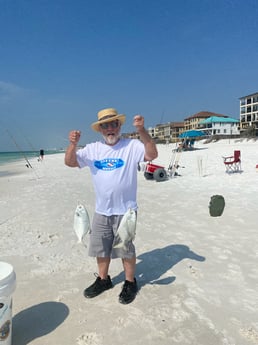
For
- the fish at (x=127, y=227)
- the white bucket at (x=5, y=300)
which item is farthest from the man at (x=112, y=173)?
the white bucket at (x=5, y=300)

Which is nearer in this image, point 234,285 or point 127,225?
point 127,225

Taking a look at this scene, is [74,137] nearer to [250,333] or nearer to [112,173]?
[112,173]

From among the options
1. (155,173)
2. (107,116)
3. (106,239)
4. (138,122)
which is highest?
(107,116)

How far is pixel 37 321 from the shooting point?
9.05ft

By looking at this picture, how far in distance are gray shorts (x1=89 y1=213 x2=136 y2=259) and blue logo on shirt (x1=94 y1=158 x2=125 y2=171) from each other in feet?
1.77

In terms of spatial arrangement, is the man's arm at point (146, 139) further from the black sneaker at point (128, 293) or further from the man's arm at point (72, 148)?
the black sneaker at point (128, 293)

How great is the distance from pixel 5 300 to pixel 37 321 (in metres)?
0.82

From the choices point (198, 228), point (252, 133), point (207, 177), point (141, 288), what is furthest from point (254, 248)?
point (252, 133)

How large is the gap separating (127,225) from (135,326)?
96 cm

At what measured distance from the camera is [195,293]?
126 inches

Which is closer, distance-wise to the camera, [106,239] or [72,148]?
[72,148]

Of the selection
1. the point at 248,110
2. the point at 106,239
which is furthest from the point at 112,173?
the point at 248,110

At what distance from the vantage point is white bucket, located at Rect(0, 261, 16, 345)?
209 cm

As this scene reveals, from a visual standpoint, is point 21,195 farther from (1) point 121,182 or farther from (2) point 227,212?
(1) point 121,182
